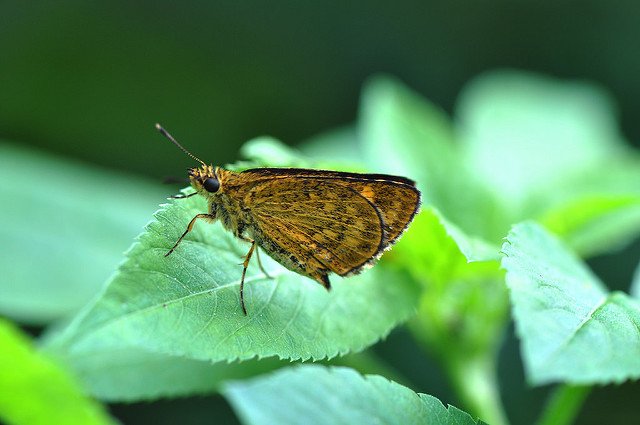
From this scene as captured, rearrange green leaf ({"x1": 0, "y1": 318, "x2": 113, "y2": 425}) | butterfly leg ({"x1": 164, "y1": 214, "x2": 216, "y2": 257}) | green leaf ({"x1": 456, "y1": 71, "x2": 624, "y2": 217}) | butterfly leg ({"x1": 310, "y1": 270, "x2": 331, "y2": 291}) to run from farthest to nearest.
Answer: green leaf ({"x1": 456, "y1": 71, "x2": 624, "y2": 217}) < butterfly leg ({"x1": 310, "y1": 270, "x2": 331, "y2": 291}) < butterfly leg ({"x1": 164, "y1": 214, "x2": 216, "y2": 257}) < green leaf ({"x1": 0, "y1": 318, "x2": 113, "y2": 425})

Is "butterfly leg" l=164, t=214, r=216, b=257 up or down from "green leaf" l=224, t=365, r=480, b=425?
up

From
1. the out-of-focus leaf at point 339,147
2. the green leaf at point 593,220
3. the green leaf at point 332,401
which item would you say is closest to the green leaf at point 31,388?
the green leaf at point 332,401

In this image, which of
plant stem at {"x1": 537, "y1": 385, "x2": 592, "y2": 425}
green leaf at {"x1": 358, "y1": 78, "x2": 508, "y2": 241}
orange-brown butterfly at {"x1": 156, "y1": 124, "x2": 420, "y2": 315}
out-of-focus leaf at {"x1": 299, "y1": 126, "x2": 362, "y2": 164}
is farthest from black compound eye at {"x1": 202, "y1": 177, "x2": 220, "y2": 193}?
out-of-focus leaf at {"x1": 299, "y1": 126, "x2": 362, "y2": 164}

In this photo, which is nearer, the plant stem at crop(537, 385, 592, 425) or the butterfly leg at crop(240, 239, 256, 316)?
the butterfly leg at crop(240, 239, 256, 316)

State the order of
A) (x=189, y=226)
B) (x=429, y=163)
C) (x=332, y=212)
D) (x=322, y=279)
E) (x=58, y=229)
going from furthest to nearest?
1. (x=58, y=229)
2. (x=429, y=163)
3. (x=332, y=212)
4. (x=322, y=279)
5. (x=189, y=226)

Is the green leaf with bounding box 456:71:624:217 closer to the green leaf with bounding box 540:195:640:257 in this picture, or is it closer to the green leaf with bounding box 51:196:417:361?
the green leaf with bounding box 540:195:640:257

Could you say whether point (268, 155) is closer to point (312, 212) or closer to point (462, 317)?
point (312, 212)

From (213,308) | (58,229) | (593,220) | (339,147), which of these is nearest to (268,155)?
(213,308)

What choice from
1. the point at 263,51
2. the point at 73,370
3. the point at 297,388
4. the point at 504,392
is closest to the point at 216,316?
the point at 297,388
